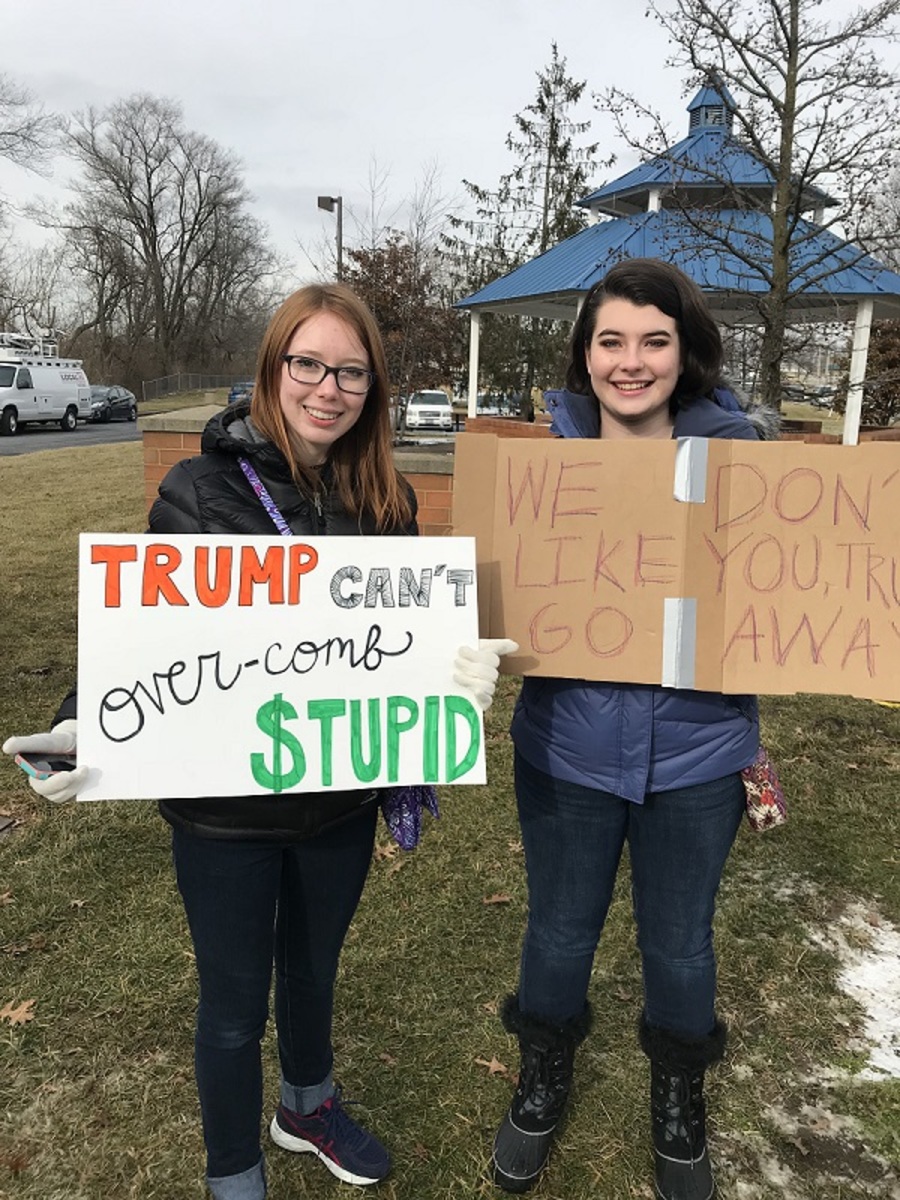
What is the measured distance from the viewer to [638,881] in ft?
6.35

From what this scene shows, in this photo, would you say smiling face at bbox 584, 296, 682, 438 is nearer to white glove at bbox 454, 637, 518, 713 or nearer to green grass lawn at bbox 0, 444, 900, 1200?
white glove at bbox 454, 637, 518, 713

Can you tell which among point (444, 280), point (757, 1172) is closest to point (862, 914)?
point (757, 1172)

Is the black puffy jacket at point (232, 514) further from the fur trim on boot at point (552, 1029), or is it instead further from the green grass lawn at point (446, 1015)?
the green grass lawn at point (446, 1015)

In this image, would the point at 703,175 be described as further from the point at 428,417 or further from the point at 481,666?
the point at 428,417

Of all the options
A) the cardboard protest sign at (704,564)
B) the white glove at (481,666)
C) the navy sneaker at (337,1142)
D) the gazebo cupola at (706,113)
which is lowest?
the navy sneaker at (337,1142)

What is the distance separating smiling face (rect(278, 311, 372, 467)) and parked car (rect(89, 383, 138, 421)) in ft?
114

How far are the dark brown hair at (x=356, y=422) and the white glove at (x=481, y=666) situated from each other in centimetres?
32

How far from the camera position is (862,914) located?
129 inches

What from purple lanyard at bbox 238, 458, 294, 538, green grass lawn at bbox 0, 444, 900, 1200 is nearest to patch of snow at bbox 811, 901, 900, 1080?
green grass lawn at bbox 0, 444, 900, 1200

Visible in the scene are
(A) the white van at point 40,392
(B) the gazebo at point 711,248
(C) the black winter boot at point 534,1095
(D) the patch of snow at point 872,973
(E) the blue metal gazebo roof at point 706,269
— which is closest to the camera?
(C) the black winter boot at point 534,1095

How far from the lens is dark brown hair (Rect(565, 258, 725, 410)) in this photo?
177cm

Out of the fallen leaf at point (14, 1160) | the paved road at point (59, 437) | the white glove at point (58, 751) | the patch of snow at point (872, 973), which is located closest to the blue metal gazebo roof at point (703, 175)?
the patch of snow at point (872, 973)

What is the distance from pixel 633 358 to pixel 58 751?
1360mm

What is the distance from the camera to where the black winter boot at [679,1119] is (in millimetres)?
2006
